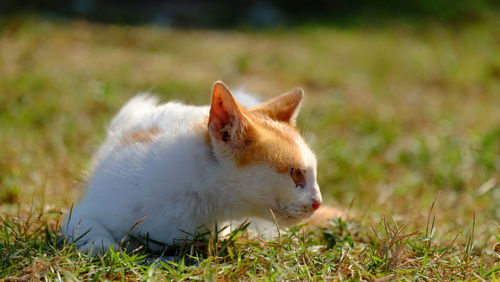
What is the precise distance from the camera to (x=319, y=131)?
554 centimetres

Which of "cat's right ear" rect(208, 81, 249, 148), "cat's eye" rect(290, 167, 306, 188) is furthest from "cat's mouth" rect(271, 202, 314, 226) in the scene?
"cat's right ear" rect(208, 81, 249, 148)

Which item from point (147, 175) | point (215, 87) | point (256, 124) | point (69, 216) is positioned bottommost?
point (69, 216)

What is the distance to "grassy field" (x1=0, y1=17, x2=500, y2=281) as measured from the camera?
2.57 metres

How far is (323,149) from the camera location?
502 centimetres

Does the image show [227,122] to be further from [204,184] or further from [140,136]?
[140,136]

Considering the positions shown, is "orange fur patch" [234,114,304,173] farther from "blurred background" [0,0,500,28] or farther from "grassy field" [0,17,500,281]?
"blurred background" [0,0,500,28]

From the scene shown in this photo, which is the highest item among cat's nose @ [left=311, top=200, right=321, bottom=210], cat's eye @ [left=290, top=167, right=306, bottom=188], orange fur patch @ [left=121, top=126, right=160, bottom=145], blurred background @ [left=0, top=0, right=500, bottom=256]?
orange fur patch @ [left=121, top=126, right=160, bottom=145]

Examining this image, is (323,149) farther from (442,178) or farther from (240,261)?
(240,261)

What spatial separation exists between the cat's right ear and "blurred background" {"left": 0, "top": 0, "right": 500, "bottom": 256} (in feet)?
3.63

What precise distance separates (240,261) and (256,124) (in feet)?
2.21

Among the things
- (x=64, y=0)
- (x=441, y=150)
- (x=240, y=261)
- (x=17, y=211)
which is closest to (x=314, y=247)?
(x=240, y=261)

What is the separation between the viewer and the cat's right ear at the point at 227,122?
8.58 ft

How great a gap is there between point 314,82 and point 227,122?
4.74 meters

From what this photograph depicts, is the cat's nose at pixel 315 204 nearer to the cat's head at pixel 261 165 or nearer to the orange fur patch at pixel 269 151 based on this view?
the cat's head at pixel 261 165
